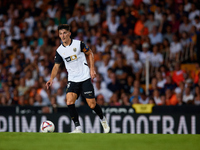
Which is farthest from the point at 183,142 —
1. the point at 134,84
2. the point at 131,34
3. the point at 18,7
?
the point at 18,7

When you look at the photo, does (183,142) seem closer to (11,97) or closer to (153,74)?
(153,74)

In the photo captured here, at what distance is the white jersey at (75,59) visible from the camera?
7035mm

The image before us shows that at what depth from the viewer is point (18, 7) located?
16.4 meters

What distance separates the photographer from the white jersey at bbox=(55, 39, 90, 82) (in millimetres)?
7035

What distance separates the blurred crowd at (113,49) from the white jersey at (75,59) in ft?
13.0

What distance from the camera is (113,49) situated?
42.2ft

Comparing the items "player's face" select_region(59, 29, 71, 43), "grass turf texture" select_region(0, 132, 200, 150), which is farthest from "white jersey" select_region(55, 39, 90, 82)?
"grass turf texture" select_region(0, 132, 200, 150)

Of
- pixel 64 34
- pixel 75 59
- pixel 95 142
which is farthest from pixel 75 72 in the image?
pixel 95 142

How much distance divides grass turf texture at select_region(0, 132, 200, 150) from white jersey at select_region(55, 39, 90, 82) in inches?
57.7

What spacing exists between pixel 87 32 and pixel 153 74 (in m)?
3.33

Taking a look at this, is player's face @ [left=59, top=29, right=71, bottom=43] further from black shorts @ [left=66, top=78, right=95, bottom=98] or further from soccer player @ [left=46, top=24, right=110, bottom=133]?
black shorts @ [left=66, top=78, right=95, bottom=98]

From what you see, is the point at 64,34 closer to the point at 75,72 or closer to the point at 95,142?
the point at 75,72

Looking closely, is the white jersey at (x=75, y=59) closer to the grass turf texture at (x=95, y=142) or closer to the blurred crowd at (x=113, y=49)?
the grass turf texture at (x=95, y=142)

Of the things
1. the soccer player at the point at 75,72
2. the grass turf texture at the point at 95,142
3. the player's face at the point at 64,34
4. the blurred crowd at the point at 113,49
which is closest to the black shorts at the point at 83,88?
the soccer player at the point at 75,72
